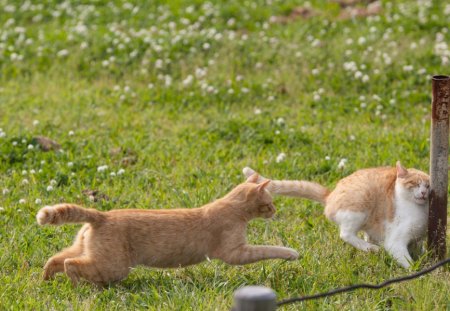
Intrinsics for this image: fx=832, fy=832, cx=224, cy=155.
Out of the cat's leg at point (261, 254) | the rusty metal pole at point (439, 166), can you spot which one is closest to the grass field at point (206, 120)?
the cat's leg at point (261, 254)

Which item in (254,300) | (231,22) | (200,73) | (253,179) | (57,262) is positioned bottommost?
(200,73)

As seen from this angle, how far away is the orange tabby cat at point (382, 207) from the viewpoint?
620 cm

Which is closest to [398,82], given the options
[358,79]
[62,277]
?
[358,79]

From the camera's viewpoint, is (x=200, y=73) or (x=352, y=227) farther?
(x=200, y=73)

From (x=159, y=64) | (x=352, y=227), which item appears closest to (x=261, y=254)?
(x=352, y=227)

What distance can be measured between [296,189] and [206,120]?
3.34 metres

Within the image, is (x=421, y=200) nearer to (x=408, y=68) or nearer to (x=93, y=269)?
(x=93, y=269)

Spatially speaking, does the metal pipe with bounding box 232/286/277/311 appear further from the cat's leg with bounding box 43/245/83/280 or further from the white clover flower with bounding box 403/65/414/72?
the white clover flower with bounding box 403/65/414/72

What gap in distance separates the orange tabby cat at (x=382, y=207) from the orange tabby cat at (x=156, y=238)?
66cm

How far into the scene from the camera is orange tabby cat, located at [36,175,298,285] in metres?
5.47

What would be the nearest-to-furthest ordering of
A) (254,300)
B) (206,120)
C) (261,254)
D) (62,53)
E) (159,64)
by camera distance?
(254,300) < (261,254) < (206,120) < (159,64) < (62,53)

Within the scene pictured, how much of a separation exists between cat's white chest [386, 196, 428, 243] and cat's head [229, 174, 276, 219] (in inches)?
37.8

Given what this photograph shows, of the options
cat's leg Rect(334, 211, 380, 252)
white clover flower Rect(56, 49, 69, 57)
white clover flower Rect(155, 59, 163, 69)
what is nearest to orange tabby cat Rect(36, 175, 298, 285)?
cat's leg Rect(334, 211, 380, 252)

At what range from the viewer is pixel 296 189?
666 centimetres
